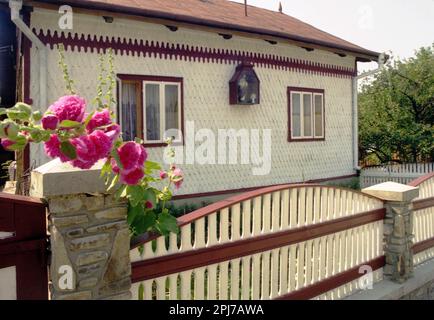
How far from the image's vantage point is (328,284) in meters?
4.41

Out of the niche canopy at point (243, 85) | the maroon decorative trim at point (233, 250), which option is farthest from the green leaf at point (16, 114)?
the niche canopy at point (243, 85)

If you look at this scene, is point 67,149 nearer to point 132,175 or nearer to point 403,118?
point 132,175

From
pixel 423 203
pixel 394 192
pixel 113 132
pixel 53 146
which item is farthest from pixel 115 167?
pixel 423 203

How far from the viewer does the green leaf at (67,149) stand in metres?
2.39

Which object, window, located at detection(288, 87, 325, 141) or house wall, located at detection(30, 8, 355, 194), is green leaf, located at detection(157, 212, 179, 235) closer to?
house wall, located at detection(30, 8, 355, 194)

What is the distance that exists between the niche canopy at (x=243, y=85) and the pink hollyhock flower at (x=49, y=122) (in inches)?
303

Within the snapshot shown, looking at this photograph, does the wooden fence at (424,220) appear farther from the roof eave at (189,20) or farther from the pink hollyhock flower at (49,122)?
the roof eave at (189,20)

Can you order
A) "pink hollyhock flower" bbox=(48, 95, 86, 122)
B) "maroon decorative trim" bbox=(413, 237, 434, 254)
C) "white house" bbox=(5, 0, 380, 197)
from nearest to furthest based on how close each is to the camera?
"pink hollyhock flower" bbox=(48, 95, 86, 122)
"maroon decorative trim" bbox=(413, 237, 434, 254)
"white house" bbox=(5, 0, 380, 197)

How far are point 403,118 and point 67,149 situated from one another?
48.7 feet

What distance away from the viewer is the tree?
1478cm

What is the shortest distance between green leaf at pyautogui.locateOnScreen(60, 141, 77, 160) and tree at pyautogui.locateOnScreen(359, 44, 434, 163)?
1407cm

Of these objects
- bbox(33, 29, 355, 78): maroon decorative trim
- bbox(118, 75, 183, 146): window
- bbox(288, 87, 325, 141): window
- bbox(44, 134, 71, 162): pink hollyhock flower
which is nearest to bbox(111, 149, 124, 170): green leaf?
bbox(44, 134, 71, 162): pink hollyhock flower
